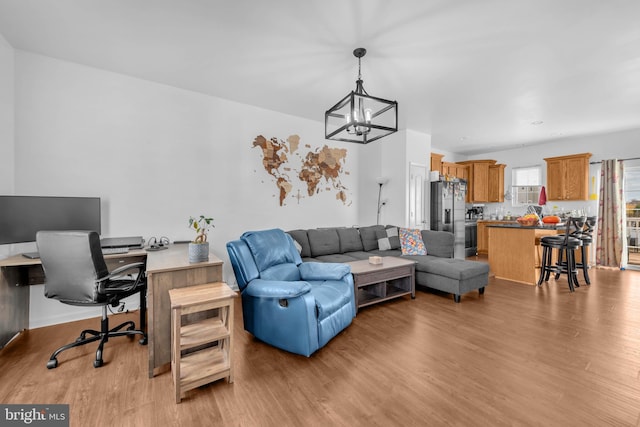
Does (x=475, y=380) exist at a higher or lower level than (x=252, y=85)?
lower

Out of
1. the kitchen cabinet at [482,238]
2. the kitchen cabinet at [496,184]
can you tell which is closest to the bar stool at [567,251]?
the kitchen cabinet at [482,238]

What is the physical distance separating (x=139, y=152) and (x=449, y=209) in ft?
18.3

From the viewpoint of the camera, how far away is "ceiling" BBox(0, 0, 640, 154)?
216 centimetres

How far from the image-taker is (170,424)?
1.54 meters

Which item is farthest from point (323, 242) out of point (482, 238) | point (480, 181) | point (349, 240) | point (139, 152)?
point (480, 181)

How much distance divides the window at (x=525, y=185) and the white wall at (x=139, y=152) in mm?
6017

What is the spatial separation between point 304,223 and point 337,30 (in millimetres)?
3030

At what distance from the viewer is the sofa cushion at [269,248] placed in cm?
270

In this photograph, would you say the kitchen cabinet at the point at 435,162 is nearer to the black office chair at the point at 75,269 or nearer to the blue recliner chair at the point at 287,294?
the blue recliner chair at the point at 287,294

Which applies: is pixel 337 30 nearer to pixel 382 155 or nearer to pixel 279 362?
pixel 279 362

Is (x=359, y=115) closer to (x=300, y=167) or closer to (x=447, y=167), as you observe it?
(x=300, y=167)

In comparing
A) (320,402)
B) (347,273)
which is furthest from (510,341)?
(320,402)

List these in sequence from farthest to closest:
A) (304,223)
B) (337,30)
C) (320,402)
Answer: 1. (304,223)
2. (337,30)
3. (320,402)

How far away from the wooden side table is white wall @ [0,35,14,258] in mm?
2097
